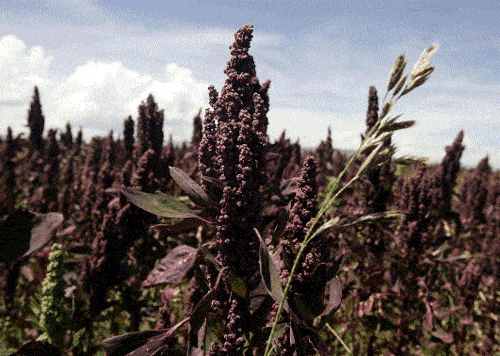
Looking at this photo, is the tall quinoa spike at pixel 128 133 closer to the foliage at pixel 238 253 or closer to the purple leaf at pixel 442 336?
the foliage at pixel 238 253

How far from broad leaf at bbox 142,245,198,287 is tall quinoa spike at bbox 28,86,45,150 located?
1187 centimetres

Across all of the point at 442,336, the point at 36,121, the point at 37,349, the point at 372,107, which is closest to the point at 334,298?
the point at 37,349

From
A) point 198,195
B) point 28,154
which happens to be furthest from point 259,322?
point 28,154

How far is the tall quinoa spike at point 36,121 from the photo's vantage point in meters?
11.4

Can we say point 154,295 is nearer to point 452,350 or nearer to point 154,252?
point 154,252

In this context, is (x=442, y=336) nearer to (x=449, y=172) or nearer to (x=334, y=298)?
(x=334, y=298)

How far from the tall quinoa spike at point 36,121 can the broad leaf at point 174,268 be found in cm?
1187

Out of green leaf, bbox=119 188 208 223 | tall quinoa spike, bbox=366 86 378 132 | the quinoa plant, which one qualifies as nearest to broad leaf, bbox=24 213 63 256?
green leaf, bbox=119 188 208 223

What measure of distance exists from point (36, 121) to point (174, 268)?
12.0 m

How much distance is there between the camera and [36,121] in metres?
11.4

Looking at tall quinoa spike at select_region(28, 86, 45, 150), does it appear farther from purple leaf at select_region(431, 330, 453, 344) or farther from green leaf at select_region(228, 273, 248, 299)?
green leaf at select_region(228, 273, 248, 299)

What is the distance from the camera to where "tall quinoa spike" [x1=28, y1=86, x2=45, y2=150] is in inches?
448

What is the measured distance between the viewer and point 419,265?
3.63 m

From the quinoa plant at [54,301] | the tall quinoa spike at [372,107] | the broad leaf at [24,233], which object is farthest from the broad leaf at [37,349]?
the tall quinoa spike at [372,107]
